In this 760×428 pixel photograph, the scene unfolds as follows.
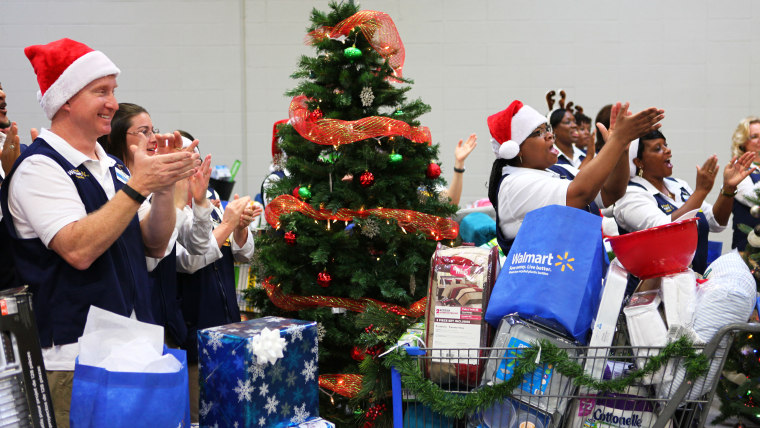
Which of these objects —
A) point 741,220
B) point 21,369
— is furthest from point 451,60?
point 21,369

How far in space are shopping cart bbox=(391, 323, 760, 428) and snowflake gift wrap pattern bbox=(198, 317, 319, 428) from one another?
0.37 m

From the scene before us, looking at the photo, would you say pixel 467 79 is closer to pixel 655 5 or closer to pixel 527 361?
pixel 655 5

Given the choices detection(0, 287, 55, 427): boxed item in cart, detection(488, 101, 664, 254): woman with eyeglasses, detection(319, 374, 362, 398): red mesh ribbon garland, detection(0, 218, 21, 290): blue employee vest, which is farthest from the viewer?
detection(319, 374, 362, 398): red mesh ribbon garland

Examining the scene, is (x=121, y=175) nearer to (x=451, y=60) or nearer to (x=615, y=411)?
(x=615, y=411)

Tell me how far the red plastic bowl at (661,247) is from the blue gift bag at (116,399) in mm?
1335

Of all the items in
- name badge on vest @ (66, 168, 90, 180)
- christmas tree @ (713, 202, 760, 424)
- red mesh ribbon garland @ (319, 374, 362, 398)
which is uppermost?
name badge on vest @ (66, 168, 90, 180)

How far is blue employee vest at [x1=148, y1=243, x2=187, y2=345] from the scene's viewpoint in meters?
2.48

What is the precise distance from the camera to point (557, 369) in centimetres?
191

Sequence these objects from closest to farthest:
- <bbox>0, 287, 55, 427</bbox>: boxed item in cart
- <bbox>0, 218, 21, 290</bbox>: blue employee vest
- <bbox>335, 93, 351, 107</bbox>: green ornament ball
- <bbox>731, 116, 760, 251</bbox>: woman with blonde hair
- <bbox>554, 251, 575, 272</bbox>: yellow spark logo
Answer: <bbox>0, 287, 55, 427</bbox>: boxed item in cart < <bbox>554, 251, 575, 272</bbox>: yellow spark logo < <bbox>0, 218, 21, 290</bbox>: blue employee vest < <bbox>335, 93, 351, 107</bbox>: green ornament ball < <bbox>731, 116, 760, 251</bbox>: woman with blonde hair

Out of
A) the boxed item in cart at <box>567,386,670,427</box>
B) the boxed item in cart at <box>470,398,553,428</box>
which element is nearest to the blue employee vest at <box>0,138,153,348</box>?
the boxed item in cart at <box>470,398,553,428</box>

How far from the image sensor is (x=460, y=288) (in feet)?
7.02

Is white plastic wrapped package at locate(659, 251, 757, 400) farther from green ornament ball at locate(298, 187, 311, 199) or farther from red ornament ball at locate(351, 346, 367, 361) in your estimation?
green ornament ball at locate(298, 187, 311, 199)

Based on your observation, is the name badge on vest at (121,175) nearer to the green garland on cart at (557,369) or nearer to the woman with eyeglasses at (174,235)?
the woman with eyeglasses at (174,235)

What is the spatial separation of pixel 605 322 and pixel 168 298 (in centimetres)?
160
